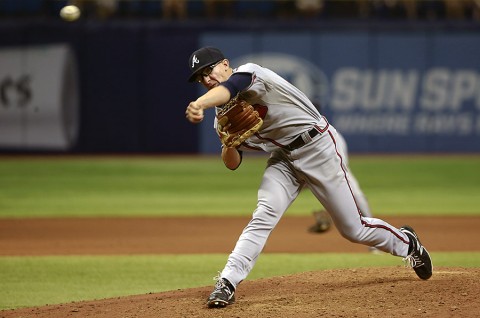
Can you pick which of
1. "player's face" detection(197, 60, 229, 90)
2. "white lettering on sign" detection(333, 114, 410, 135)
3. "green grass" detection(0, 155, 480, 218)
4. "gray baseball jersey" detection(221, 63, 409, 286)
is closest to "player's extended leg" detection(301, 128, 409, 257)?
"gray baseball jersey" detection(221, 63, 409, 286)

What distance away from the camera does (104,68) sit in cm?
1984

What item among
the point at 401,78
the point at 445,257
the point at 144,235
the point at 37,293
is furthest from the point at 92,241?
the point at 401,78

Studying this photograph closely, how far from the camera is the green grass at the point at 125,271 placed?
21.7ft

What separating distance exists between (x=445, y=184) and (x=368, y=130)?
4602 mm

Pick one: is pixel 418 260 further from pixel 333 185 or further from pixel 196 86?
pixel 196 86

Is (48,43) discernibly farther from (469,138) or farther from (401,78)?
(469,138)

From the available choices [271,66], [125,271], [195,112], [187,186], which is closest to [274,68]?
[271,66]

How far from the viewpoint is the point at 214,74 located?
525 cm

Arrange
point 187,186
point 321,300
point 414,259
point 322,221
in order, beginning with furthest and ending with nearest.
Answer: point 187,186
point 322,221
point 414,259
point 321,300

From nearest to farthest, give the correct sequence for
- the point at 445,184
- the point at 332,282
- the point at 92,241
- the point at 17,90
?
1. the point at 332,282
2. the point at 92,241
3. the point at 445,184
4. the point at 17,90

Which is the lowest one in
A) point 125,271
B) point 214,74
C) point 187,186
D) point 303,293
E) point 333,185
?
point 187,186

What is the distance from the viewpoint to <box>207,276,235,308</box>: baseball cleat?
5211 mm

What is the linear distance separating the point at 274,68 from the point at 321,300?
14.7m

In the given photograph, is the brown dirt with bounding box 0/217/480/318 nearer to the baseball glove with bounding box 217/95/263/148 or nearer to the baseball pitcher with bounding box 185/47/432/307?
the baseball pitcher with bounding box 185/47/432/307
